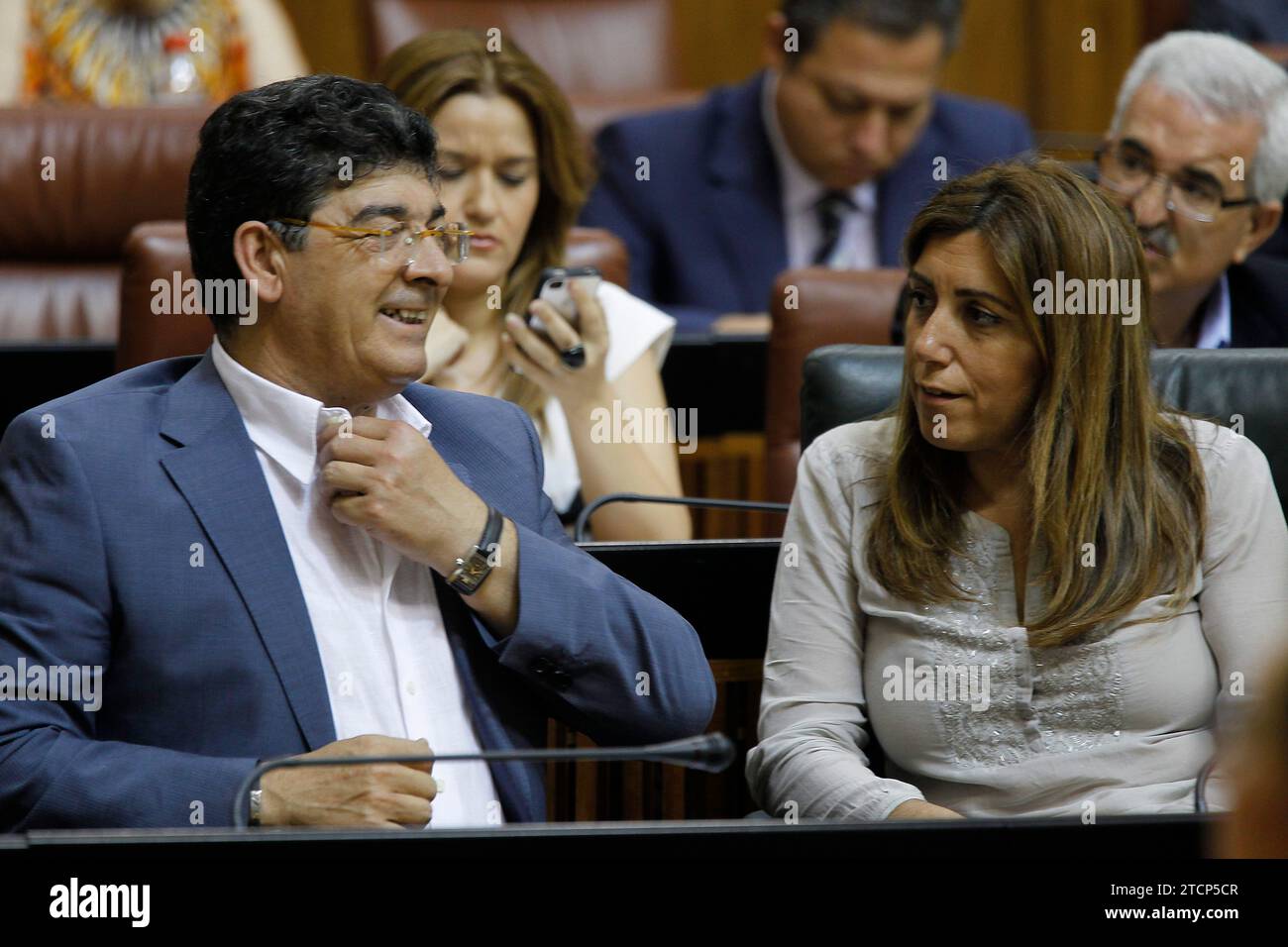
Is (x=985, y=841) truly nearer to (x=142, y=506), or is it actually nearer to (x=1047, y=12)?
(x=142, y=506)

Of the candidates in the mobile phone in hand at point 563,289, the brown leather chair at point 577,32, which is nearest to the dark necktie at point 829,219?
the brown leather chair at point 577,32

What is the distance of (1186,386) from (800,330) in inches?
23.4

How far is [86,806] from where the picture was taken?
1.22 meters

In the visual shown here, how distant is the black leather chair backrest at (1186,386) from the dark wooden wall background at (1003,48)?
2.88 meters

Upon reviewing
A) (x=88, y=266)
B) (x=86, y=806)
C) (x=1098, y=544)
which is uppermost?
(x=88, y=266)

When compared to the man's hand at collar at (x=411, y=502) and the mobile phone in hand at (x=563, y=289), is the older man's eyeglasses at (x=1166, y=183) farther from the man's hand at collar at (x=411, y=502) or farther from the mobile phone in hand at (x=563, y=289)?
the man's hand at collar at (x=411, y=502)

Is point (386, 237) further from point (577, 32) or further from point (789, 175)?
point (577, 32)

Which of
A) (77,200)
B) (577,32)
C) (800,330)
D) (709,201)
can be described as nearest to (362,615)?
(800,330)

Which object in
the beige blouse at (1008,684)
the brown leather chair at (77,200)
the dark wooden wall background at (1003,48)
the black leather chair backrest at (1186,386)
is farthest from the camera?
the dark wooden wall background at (1003,48)

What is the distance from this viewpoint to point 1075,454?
1.55m

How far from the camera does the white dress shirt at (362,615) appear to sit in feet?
4.45

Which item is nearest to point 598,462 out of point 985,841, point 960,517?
point 960,517

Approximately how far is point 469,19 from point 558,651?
2.68 metres

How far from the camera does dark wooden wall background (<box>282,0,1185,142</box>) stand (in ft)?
14.8
